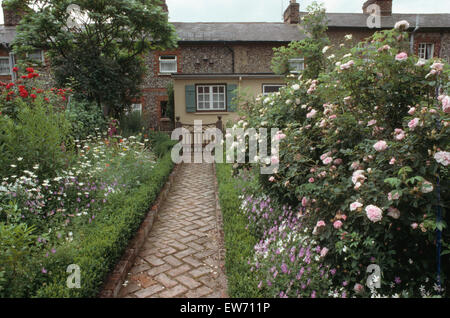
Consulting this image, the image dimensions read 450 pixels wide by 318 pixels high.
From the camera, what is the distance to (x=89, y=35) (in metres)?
10.0

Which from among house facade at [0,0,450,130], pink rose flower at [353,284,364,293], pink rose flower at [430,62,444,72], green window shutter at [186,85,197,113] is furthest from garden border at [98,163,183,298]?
house facade at [0,0,450,130]

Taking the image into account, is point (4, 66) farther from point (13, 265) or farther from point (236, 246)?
point (236, 246)

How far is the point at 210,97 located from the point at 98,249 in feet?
43.0

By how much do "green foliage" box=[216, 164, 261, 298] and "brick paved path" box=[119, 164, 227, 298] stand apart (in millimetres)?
146

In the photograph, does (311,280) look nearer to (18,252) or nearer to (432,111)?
(432,111)

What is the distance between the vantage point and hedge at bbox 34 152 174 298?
98.7 inches

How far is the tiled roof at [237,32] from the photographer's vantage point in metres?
18.4

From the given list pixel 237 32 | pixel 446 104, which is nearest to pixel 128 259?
pixel 446 104

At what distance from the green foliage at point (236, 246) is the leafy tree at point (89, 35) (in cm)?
639

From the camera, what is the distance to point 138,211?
4324 mm

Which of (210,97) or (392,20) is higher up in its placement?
(392,20)

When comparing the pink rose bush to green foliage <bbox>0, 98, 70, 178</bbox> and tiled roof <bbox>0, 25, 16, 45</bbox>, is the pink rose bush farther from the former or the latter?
tiled roof <bbox>0, 25, 16, 45</bbox>

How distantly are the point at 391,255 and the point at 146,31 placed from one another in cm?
1074
